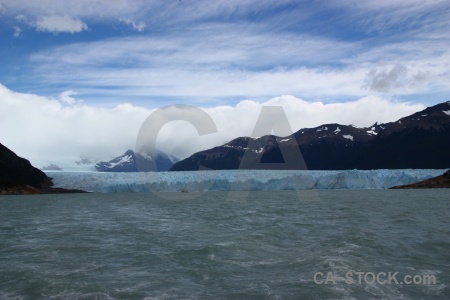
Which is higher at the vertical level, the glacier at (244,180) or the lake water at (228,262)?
the glacier at (244,180)

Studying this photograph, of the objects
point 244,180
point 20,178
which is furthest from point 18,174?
point 244,180

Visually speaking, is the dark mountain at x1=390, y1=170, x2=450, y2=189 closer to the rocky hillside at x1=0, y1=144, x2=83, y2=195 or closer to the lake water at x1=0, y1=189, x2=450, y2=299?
the lake water at x1=0, y1=189, x2=450, y2=299

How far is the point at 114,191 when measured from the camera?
94.0 meters

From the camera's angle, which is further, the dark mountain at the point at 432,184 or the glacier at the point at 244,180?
the dark mountain at the point at 432,184

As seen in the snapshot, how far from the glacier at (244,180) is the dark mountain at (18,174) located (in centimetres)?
1674

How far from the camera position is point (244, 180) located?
308 feet

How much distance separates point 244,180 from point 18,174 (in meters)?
64.9

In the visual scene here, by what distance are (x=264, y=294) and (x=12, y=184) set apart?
352ft

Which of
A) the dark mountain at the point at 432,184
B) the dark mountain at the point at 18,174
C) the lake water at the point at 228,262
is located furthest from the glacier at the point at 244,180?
the lake water at the point at 228,262

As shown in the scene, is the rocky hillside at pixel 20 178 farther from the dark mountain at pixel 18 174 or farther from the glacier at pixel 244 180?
the glacier at pixel 244 180

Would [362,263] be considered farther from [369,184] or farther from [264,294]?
[369,184]

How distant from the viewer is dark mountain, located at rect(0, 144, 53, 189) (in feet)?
347

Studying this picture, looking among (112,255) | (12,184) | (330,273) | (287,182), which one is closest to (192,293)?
(330,273)

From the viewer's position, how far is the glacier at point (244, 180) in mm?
90500
